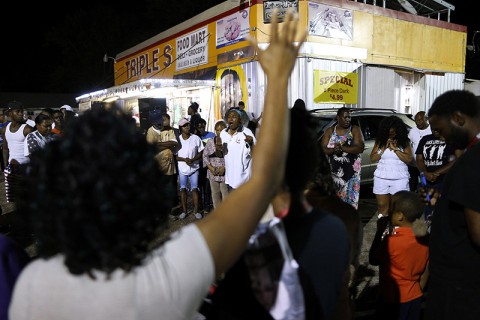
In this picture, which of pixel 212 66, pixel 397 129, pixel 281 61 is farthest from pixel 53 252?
pixel 212 66

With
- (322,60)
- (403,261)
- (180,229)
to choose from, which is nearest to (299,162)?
(180,229)

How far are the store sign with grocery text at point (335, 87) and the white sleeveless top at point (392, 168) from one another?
5.83 meters

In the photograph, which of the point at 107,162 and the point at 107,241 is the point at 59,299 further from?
the point at 107,162

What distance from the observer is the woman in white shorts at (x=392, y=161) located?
494 centimetres

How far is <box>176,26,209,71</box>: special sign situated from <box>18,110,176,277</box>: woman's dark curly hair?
39.7 feet

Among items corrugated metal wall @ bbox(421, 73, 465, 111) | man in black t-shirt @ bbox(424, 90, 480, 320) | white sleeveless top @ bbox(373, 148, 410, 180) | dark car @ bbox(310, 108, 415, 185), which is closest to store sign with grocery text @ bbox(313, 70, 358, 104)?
dark car @ bbox(310, 108, 415, 185)

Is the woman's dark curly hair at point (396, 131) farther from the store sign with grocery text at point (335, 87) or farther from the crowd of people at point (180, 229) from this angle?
the store sign with grocery text at point (335, 87)

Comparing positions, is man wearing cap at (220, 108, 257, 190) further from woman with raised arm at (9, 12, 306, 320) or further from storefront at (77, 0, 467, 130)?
storefront at (77, 0, 467, 130)

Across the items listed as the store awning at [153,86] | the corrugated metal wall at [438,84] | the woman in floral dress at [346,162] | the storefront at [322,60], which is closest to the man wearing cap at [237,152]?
the woman in floral dress at [346,162]

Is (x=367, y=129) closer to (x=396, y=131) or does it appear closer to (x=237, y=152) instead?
(x=396, y=131)

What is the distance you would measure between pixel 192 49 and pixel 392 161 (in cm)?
1020

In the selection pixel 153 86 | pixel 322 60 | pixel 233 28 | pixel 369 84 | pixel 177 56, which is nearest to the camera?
pixel 322 60

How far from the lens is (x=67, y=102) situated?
105ft

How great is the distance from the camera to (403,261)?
8.57ft
